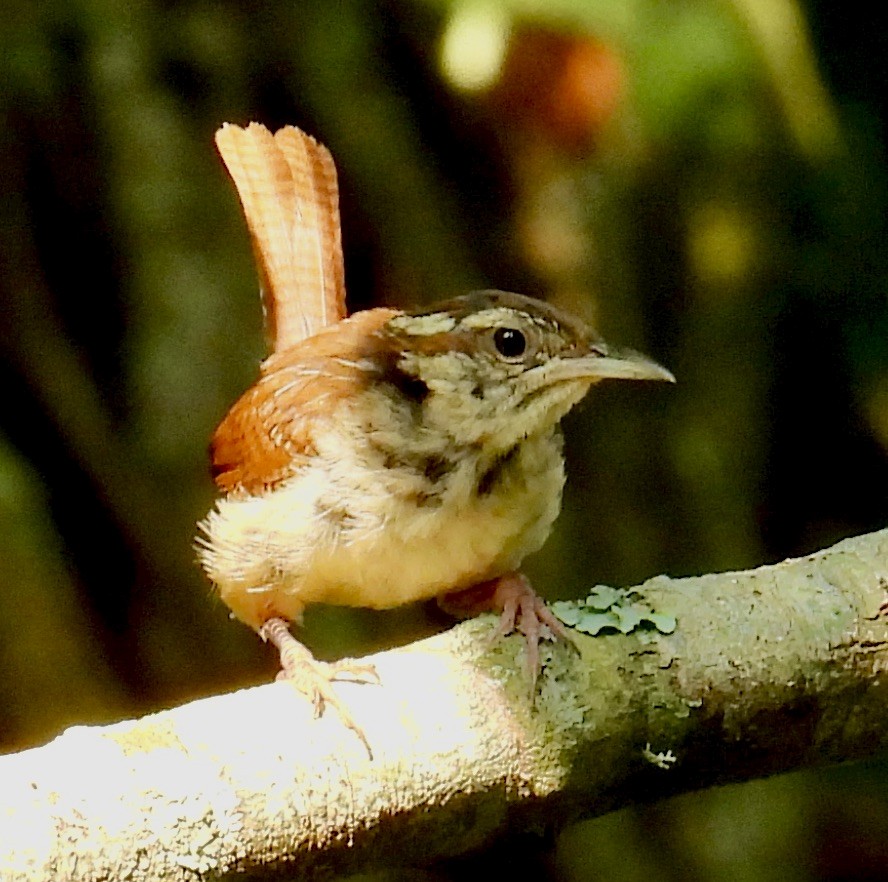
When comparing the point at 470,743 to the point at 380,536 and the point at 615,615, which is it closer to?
the point at 615,615

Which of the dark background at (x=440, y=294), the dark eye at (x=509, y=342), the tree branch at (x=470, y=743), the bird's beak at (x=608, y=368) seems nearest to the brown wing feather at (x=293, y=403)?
the dark eye at (x=509, y=342)

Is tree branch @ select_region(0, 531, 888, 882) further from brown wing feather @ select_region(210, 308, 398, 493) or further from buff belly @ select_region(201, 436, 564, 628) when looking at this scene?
brown wing feather @ select_region(210, 308, 398, 493)

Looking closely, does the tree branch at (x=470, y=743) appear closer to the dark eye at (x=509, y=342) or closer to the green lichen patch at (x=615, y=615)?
the green lichen patch at (x=615, y=615)

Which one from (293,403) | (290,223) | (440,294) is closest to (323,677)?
(293,403)

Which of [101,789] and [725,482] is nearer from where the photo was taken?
[101,789]

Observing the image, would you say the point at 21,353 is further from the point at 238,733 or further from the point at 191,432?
the point at 238,733

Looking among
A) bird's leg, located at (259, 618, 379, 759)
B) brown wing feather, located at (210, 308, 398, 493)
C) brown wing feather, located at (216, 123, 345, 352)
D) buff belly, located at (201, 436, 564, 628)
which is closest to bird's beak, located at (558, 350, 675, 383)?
buff belly, located at (201, 436, 564, 628)

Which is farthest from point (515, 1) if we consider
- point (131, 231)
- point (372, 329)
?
point (131, 231)

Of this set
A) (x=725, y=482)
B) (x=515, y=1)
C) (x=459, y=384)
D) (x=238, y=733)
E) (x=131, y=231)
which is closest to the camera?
(x=238, y=733)
